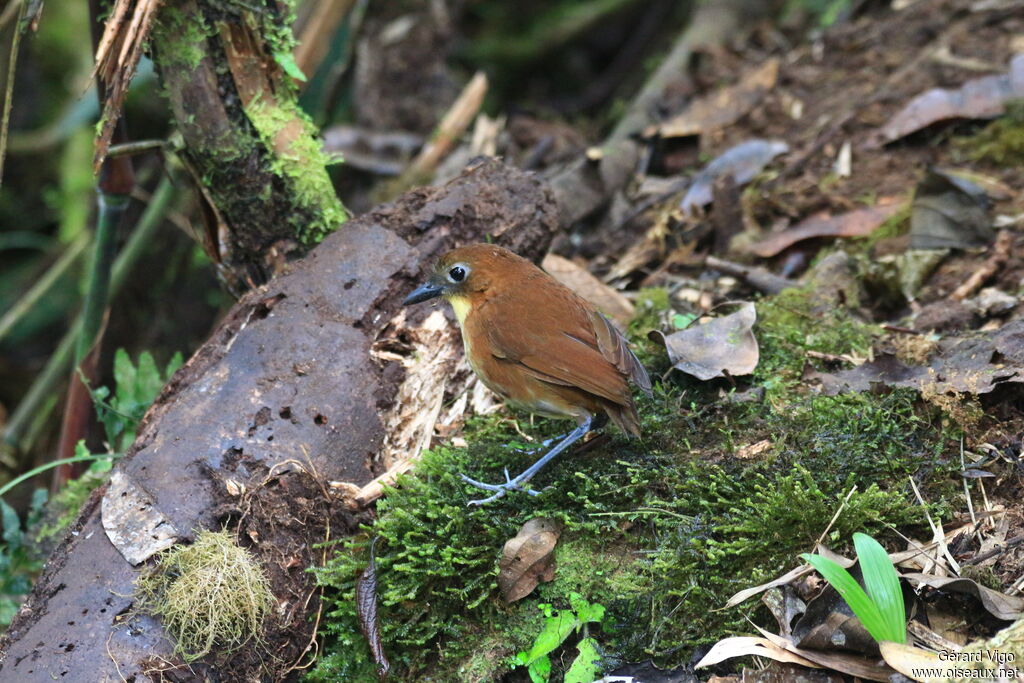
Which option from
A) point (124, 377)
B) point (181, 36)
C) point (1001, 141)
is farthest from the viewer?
point (1001, 141)

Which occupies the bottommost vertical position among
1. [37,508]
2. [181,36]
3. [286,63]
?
[37,508]

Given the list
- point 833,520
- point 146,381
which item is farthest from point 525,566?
point 146,381

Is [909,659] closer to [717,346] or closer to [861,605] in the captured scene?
[861,605]

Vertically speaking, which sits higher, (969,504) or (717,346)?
(717,346)

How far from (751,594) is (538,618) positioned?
0.64 metres

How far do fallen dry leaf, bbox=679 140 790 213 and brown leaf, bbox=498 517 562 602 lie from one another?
9.46 ft

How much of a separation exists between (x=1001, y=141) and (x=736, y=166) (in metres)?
1.38

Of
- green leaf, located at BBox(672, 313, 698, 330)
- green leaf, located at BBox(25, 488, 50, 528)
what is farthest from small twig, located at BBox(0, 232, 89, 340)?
green leaf, located at BBox(672, 313, 698, 330)

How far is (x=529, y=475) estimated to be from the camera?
124 inches

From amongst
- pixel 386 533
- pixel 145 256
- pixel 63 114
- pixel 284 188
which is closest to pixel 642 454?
pixel 386 533

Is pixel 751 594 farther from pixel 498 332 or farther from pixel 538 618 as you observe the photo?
pixel 498 332

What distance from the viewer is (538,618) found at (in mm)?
2809

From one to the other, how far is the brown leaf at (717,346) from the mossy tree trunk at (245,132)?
5.02 feet

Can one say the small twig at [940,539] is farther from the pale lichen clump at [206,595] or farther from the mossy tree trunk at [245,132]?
the mossy tree trunk at [245,132]
